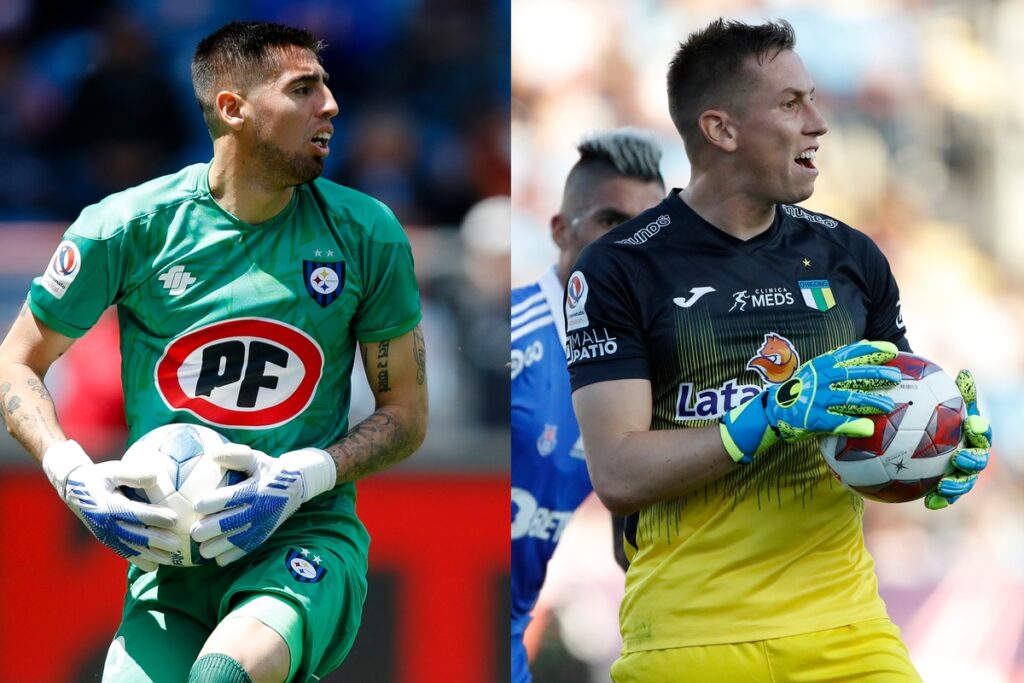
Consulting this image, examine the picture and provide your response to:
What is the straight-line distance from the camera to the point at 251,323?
3.56m

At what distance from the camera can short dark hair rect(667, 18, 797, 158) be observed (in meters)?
3.35

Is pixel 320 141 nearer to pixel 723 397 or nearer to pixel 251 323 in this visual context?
pixel 251 323

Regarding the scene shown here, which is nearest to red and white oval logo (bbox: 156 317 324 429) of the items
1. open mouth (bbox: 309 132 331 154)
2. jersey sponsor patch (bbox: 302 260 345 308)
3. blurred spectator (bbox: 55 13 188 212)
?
jersey sponsor patch (bbox: 302 260 345 308)

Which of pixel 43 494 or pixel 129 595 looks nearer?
pixel 129 595

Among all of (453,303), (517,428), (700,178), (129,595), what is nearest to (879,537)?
(517,428)

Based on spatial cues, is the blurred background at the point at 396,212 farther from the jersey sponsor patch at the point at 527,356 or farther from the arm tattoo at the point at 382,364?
the arm tattoo at the point at 382,364

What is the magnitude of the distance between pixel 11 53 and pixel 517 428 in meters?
2.58

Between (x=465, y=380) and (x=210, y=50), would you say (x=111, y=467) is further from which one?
(x=465, y=380)

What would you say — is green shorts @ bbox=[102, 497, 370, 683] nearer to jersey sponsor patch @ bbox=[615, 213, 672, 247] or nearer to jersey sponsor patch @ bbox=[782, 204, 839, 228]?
jersey sponsor patch @ bbox=[615, 213, 672, 247]

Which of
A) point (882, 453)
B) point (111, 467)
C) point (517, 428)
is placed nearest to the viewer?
point (882, 453)

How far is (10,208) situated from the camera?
5340 mm

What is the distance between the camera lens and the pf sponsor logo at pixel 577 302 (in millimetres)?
3170

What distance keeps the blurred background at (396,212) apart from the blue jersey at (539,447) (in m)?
0.21

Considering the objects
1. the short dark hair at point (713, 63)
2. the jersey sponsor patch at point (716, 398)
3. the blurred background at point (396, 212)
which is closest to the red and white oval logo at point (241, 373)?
the jersey sponsor patch at point (716, 398)
